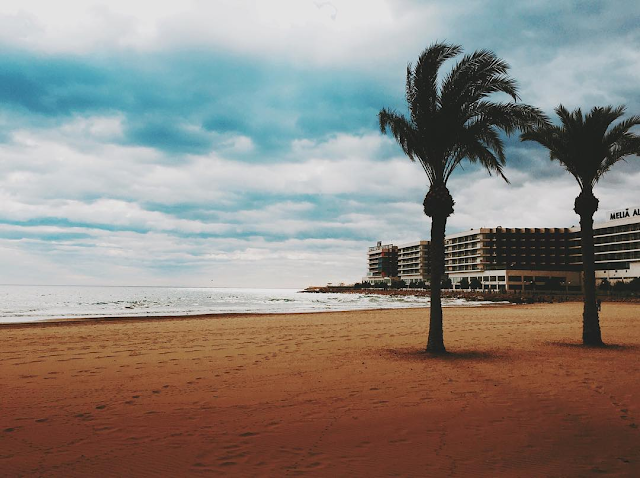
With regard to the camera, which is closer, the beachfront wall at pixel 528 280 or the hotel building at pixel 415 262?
the beachfront wall at pixel 528 280

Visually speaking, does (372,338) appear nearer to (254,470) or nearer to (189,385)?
(189,385)

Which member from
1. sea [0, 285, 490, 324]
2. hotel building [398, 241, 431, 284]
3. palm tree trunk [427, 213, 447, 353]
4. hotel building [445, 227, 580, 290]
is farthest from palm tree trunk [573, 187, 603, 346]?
hotel building [398, 241, 431, 284]

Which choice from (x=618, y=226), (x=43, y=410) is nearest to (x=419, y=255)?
(x=618, y=226)

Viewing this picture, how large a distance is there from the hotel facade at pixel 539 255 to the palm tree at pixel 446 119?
106 m

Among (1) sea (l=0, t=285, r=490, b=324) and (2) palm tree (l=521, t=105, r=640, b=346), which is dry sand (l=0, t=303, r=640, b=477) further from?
(1) sea (l=0, t=285, r=490, b=324)

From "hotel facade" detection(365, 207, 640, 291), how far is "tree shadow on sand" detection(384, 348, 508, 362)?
105394mm

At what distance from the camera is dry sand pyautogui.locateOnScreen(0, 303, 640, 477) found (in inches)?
208

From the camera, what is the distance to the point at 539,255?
13750cm

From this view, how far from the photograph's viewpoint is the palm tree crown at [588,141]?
1504cm

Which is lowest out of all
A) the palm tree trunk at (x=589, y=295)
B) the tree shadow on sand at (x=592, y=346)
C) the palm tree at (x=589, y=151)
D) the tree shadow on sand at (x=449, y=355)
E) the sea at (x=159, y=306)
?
the sea at (x=159, y=306)

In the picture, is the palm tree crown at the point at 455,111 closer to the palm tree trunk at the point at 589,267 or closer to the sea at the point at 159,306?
the palm tree trunk at the point at 589,267

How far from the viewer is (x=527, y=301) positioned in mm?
66750

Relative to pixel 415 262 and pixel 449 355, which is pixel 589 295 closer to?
pixel 449 355

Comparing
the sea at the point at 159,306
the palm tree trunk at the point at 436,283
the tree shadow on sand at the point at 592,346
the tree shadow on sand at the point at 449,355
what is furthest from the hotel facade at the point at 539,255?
the palm tree trunk at the point at 436,283
